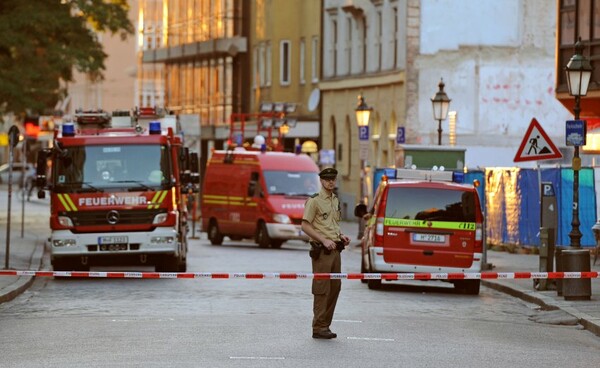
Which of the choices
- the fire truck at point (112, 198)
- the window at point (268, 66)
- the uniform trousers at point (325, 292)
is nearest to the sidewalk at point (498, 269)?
the fire truck at point (112, 198)

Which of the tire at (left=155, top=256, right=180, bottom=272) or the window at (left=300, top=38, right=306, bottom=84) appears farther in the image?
the window at (left=300, top=38, right=306, bottom=84)

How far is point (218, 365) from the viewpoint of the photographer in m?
15.5

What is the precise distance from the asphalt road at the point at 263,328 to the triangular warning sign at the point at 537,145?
2.25m

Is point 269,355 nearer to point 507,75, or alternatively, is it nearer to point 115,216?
point 115,216

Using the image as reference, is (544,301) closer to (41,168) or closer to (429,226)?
(429,226)

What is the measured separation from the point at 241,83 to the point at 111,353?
208 feet

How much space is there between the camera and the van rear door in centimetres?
2683

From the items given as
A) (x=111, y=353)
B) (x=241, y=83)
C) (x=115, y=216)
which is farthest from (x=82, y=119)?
(x=241, y=83)

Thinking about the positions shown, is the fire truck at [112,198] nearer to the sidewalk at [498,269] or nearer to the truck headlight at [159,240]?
the truck headlight at [159,240]

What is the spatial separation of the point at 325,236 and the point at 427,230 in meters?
8.12

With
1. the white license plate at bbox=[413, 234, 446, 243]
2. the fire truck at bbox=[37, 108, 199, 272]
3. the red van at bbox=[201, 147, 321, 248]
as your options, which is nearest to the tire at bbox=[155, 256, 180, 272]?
the fire truck at bbox=[37, 108, 199, 272]

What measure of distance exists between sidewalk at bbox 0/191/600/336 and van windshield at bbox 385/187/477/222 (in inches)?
56.9

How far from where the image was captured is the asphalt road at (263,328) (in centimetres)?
1636

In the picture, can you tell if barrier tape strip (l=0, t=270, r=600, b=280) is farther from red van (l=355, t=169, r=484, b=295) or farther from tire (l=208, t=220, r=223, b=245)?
tire (l=208, t=220, r=223, b=245)
